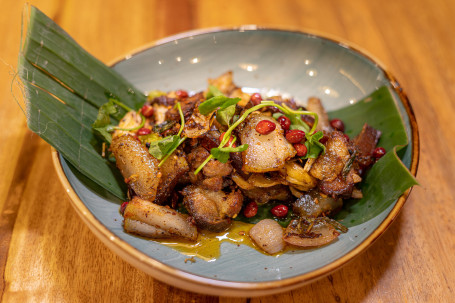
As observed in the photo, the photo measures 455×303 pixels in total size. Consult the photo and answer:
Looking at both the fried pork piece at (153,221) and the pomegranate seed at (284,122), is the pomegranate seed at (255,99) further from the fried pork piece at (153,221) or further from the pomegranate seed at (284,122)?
the fried pork piece at (153,221)

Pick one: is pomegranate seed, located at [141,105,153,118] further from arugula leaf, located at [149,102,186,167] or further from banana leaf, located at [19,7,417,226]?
arugula leaf, located at [149,102,186,167]

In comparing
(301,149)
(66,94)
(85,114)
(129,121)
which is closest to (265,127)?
(301,149)

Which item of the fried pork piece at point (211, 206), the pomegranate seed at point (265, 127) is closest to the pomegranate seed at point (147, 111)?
the fried pork piece at point (211, 206)

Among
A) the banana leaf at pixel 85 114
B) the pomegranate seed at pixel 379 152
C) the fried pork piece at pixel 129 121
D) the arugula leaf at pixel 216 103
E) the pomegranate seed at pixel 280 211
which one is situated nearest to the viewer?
the banana leaf at pixel 85 114

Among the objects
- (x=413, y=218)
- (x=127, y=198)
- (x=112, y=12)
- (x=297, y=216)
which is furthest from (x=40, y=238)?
(x=112, y=12)

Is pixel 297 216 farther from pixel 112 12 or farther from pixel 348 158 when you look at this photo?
pixel 112 12

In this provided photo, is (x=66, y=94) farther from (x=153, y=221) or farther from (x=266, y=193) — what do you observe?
(x=266, y=193)
